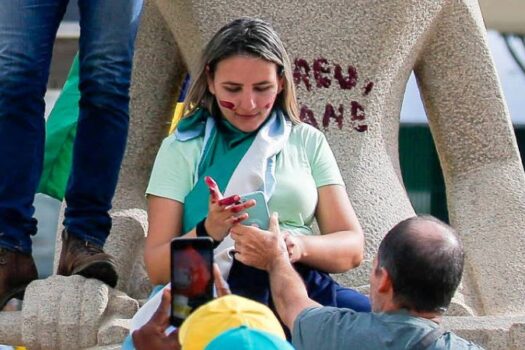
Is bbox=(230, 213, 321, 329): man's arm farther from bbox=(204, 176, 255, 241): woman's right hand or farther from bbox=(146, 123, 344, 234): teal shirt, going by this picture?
bbox=(146, 123, 344, 234): teal shirt

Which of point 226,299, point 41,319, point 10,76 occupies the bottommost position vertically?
point 41,319

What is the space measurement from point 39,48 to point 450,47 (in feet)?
4.13

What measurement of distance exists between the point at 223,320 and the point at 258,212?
1.04 m

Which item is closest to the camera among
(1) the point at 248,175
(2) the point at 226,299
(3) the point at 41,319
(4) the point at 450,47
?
(2) the point at 226,299

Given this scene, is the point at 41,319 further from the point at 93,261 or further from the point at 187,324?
the point at 187,324

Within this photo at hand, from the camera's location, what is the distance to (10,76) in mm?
4477

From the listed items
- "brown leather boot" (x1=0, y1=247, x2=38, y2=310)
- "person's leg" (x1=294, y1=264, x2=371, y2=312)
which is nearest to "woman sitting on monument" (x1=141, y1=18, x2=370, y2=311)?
"person's leg" (x1=294, y1=264, x2=371, y2=312)

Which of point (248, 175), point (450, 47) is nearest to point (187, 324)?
point (248, 175)

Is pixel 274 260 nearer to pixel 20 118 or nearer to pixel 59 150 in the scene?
pixel 20 118

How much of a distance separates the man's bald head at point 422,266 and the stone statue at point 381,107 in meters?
1.35

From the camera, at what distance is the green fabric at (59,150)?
17.0 ft

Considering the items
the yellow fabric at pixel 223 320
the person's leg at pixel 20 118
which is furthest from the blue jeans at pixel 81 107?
the yellow fabric at pixel 223 320

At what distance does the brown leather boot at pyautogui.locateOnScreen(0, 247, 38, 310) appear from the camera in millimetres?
4523

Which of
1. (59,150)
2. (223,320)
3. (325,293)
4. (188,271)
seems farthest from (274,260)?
(59,150)
